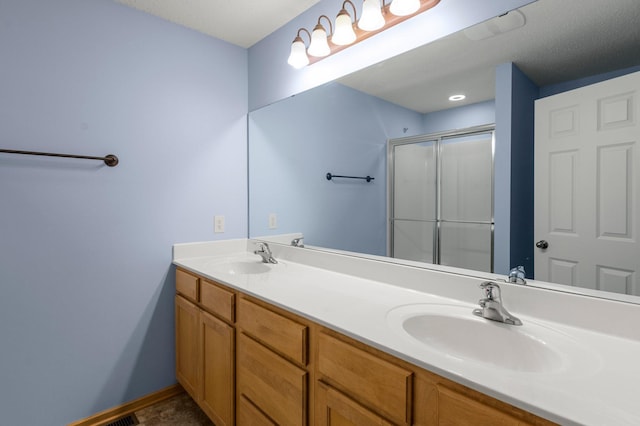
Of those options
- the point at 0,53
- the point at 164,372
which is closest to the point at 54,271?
the point at 164,372

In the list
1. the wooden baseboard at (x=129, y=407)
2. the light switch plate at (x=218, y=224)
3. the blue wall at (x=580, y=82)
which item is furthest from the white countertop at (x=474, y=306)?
the wooden baseboard at (x=129, y=407)

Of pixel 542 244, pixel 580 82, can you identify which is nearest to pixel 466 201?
pixel 542 244

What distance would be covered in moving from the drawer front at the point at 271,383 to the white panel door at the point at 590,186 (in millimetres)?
912

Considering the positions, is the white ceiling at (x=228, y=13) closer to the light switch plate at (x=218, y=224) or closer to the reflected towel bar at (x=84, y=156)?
the reflected towel bar at (x=84, y=156)

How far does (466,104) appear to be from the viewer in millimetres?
1218

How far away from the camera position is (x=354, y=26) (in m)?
1.46

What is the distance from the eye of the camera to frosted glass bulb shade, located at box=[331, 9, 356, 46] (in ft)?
4.67

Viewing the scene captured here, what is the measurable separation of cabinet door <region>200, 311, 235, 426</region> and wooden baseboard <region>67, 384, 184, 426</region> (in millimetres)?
426

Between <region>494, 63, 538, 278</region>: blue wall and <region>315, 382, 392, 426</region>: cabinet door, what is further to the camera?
<region>494, 63, 538, 278</region>: blue wall

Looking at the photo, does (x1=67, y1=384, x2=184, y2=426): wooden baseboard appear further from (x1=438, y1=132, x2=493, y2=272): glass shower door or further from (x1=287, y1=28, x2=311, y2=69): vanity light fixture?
(x1=287, y1=28, x2=311, y2=69): vanity light fixture

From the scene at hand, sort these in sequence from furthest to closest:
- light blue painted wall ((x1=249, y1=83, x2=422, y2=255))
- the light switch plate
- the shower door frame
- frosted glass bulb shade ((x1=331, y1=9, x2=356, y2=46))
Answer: the light switch plate
light blue painted wall ((x1=249, y1=83, x2=422, y2=255))
frosted glass bulb shade ((x1=331, y1=9, x2=356, y2=46))
the shower door frame

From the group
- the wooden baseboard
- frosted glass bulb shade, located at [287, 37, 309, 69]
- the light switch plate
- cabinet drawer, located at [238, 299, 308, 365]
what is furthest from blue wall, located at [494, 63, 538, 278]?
the wooden baseboard

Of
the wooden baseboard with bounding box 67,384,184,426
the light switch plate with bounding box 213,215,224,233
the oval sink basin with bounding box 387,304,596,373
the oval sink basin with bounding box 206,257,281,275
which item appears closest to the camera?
the oval sink basin with bounding box 387,304,596,373

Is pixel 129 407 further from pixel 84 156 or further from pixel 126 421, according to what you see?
pixel 84 156
